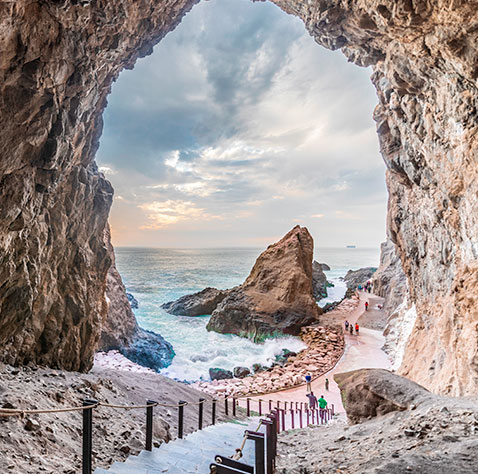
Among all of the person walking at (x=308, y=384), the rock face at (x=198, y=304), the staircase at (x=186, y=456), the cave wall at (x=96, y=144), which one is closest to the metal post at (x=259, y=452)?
the staircase at (x=186, y=456)

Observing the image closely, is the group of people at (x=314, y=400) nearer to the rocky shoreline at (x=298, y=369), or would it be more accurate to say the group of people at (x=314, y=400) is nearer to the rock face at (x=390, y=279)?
the rocky shoreline at (x=298, y=369)

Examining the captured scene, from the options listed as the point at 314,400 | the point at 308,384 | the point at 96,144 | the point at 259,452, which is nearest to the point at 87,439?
the point at 259,452

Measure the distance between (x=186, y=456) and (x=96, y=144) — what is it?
8610 mm

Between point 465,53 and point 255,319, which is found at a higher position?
point 465,53

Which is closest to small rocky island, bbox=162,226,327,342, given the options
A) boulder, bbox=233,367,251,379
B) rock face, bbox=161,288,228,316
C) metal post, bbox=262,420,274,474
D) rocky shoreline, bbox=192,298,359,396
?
rocky shoreline, bbox=192,298,359,396

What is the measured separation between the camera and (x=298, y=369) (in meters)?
15.6

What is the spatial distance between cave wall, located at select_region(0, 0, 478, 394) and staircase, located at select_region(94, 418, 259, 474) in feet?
13.1

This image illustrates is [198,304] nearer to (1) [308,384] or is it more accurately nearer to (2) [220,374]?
(2) [220,374]

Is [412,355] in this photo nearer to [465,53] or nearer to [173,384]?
[173,384]

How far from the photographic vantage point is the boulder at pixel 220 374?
612 inches

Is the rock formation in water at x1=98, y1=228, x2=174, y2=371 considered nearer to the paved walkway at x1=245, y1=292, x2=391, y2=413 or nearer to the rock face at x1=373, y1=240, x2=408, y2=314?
the paved walkway at x1=245, y1=292, x2=391, y2=413

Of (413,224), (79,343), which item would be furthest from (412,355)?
(79,343)

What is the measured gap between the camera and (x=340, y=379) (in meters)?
6.52

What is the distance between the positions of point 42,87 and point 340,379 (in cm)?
870
